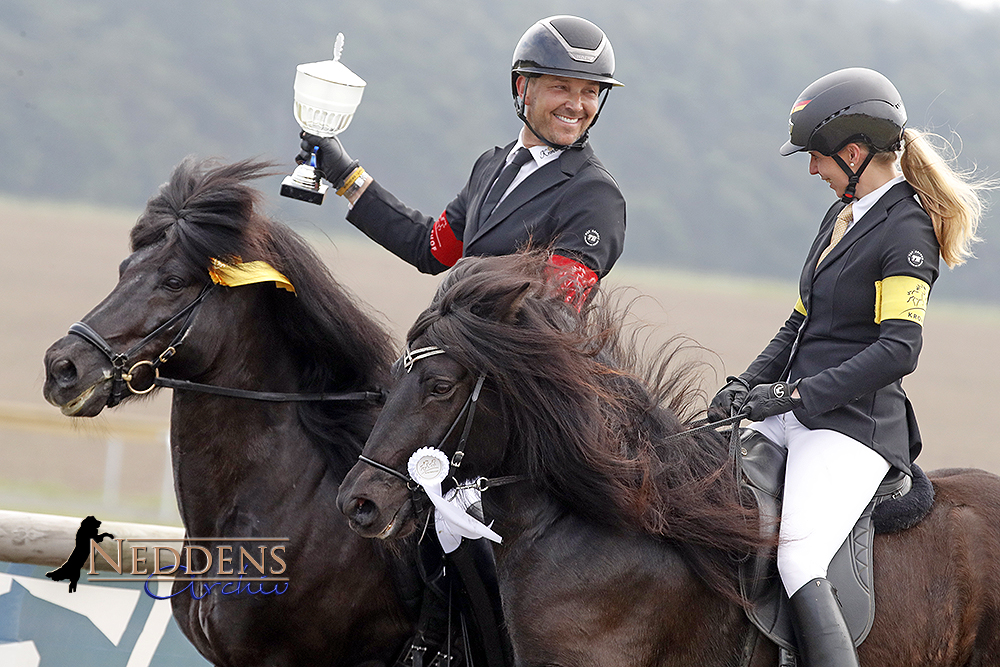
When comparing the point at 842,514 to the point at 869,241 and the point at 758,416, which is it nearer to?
the point at 758,416

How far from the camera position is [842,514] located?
304 centimetres

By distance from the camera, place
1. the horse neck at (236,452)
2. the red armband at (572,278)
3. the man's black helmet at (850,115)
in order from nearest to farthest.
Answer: the red armband at (572,278)
the man's black helmet at (850,115)
the horse neck at (236,452)

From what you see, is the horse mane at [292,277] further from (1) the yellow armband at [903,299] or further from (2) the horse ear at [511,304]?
(1) the yellow armband at [903,299]

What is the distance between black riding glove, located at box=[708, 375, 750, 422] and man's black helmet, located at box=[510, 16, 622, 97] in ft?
3.88

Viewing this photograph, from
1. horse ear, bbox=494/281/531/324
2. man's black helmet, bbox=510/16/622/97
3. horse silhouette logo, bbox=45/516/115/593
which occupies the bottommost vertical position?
horse silhouette logo, bbox=45/516/115/593

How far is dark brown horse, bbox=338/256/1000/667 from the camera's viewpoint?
2818mm

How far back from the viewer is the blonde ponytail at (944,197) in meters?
3.14

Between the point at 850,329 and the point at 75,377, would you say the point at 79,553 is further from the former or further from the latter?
the point at 850,329

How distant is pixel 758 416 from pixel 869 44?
47.2 meters

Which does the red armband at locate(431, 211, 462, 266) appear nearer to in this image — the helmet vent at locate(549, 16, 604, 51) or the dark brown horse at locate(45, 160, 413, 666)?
the dark brown horse at locate(45, 160, 413, 666)

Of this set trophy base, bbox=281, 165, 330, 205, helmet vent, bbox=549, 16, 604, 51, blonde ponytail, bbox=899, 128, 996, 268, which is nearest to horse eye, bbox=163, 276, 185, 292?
trophy base, bbox=281, 165, 330, 205

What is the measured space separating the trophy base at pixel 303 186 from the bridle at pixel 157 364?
0.49 metres

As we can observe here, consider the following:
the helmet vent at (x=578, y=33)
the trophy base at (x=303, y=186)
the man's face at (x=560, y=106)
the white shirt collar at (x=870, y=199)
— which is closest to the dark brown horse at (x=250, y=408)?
the trophy base at (x=303, y=186)

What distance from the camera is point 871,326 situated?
10.4 ft
